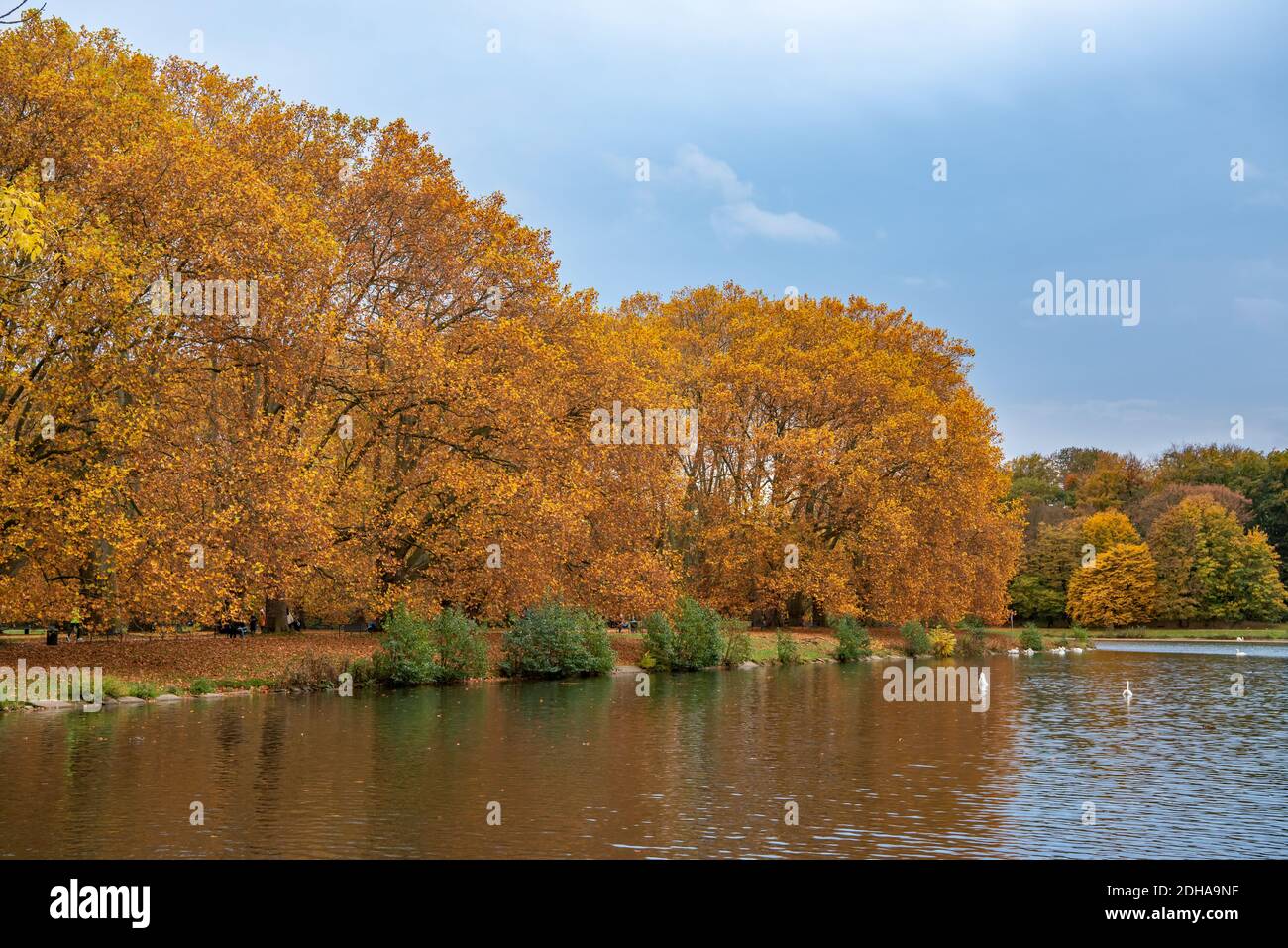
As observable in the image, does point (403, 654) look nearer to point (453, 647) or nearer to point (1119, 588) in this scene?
point (453, 647)

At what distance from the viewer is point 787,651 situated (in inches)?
2063

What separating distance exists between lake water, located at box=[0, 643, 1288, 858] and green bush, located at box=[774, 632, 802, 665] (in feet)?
62.1

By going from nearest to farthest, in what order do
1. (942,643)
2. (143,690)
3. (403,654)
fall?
(143,690) < (403,654) < (942,643)

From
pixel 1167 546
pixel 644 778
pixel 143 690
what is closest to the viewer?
pixel 644 778

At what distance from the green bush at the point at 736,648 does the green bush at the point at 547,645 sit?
29.0 feet

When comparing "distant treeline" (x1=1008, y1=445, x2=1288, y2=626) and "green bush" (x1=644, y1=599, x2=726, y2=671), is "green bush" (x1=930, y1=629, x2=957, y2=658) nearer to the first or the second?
"green bush" (x1=644, y1=599, x2=726, y2=671)

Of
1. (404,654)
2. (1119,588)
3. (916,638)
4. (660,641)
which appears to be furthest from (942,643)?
(1119,588)

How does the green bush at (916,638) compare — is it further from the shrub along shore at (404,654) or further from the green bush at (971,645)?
the shrub along shore at (404,654)

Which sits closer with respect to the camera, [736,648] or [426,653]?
[426,653]

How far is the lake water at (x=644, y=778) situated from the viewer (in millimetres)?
14258

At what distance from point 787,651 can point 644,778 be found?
3406 centimetres

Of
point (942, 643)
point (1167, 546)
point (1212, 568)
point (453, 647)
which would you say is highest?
point (1167, 546)

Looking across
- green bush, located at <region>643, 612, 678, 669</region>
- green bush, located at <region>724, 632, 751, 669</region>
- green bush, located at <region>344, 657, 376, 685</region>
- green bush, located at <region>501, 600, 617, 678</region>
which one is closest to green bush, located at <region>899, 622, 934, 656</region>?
green bush, located at <region>724, 632, 751, 669</region>

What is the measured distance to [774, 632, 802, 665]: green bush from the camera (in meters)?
52.3
